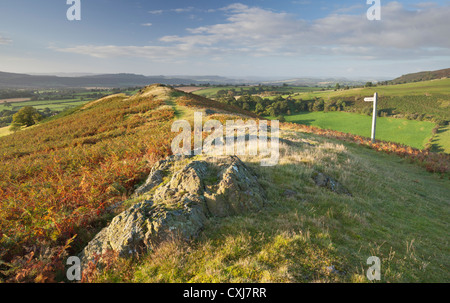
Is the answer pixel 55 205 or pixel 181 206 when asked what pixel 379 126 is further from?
pixel 55 205

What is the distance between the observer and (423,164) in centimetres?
1634

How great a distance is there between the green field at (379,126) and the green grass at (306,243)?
64.2 m

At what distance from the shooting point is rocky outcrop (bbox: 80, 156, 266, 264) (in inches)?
174

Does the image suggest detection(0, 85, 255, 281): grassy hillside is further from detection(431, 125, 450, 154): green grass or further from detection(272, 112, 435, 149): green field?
detection(272, 112, 435, 149): green field

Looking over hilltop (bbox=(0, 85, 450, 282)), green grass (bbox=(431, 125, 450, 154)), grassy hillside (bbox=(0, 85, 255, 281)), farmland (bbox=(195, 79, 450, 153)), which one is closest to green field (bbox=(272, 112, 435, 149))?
farmland (bbox=(195, 79, 450, 153))

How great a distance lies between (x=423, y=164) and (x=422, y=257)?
50.6 ft

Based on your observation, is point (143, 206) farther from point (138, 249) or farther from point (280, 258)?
point (280, 258)

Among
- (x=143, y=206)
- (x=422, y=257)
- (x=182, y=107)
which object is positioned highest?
(x=182, y=107)

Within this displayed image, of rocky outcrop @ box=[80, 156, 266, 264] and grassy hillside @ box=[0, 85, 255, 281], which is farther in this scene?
rocky outcrop @ box=[80, 156, 266, 264]

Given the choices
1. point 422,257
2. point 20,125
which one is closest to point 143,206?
point 422,257

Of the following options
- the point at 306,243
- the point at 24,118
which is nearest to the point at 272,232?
the point at 306,243

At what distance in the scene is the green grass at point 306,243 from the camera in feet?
12.4

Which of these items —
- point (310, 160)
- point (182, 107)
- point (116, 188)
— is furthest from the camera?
point (182, 107)

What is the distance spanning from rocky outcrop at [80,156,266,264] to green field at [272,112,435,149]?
6748 centimetres
